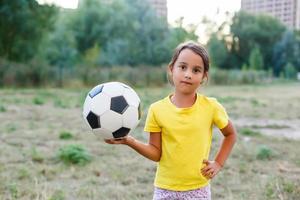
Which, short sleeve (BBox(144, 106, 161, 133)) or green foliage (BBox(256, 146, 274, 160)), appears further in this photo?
green foliage (BBox(256, 146, 274, 160))

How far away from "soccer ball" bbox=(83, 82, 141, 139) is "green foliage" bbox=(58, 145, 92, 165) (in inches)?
113

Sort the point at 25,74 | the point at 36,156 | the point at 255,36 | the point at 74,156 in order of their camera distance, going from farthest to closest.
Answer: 1. the point at 255,36
2. the point at 25,74
3. the point at 36,156
4. the point at 74,156

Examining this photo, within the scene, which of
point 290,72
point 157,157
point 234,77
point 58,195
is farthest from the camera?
point 290,72

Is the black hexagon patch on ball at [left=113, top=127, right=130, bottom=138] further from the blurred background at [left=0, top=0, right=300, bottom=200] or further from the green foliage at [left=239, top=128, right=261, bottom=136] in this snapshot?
the green foliage at [left=239, top=128, right=261, bottom=136]

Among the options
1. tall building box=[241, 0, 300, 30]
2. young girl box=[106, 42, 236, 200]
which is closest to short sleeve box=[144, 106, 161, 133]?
young girl box=[106, 42, 236, 200]

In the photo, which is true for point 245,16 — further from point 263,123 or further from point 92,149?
point 92,149

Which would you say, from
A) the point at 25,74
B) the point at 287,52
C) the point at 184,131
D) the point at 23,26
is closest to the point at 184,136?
the point at 184,131

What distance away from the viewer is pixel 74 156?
517 centimetres

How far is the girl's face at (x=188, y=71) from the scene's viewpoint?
2174mm

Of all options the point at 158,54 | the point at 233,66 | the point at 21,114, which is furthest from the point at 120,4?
the point at 21,114

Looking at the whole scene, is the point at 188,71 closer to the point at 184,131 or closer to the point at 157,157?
the point at 184,131

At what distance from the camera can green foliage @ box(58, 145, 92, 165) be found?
5.12 m

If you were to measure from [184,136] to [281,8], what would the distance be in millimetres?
77041

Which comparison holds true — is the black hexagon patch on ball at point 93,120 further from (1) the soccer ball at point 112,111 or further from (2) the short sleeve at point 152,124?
(2) the short sleeve at point 152,124
